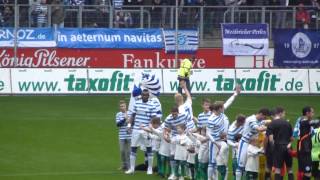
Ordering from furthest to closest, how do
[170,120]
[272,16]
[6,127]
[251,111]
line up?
[272,16] → [251,111] → [6,127] → [170,120]

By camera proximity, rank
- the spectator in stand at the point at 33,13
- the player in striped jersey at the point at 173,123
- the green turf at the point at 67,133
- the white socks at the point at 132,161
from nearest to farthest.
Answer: the player in striped jersey at the point at 173,123, the white socks at the point at 132,161, the green turf at the point at 67,133, the spectator in stand at the point at 33,13

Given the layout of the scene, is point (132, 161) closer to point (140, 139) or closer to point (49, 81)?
point (140, 139)

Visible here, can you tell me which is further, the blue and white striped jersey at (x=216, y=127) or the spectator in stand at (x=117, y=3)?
the spectator in stand at (x=117, y=3)

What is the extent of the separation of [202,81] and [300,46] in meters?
7.35

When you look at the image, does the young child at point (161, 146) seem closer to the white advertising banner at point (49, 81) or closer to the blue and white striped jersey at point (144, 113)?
the blue and white striped jersey at point (144, 113)

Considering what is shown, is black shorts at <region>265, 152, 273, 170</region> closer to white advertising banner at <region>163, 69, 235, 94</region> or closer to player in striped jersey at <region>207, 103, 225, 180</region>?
player in striped jersey at <region>207, 103, 225, 180</region>

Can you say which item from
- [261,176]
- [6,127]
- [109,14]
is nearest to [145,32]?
[109,14]

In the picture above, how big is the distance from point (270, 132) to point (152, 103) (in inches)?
190

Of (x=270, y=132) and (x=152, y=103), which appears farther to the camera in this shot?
(x=152, y=103)

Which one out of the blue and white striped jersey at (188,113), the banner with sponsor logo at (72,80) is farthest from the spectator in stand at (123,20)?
the blue and white striped jersey at (188,113)

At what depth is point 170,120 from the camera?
26.0 m

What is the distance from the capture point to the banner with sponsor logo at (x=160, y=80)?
1713 inches

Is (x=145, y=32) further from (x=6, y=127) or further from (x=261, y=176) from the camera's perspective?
(x=261, y=176)

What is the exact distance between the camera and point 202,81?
149ft
